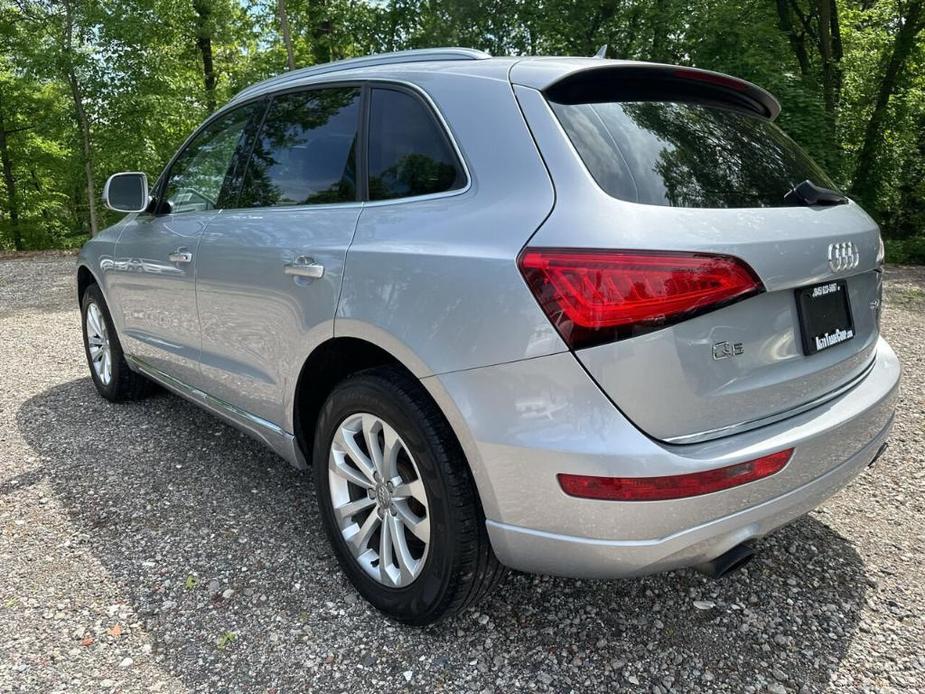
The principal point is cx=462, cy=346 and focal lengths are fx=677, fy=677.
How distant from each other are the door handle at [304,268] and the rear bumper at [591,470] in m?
0.73

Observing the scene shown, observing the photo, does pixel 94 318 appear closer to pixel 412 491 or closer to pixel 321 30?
A: pixel 412 491

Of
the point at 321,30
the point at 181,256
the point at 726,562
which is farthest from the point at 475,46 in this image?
the point at 726,562

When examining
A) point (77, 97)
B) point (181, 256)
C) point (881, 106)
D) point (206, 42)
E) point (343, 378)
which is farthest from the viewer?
point (206, 42)

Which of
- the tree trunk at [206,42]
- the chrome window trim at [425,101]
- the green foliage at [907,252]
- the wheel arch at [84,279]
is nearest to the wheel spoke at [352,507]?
the chrome window trim at [425,101]

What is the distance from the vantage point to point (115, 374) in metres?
4.46

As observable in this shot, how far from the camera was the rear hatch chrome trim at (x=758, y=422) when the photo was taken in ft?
5.65

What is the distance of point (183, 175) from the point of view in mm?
3660

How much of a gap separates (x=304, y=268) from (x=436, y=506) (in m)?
0.98

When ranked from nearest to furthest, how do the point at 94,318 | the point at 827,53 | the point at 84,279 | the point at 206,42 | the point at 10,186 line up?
the point at 94,318
the point at 84,279
the point at 827,53
the point at 206,42
the point at 10,186

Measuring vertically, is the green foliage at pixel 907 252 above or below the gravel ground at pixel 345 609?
below

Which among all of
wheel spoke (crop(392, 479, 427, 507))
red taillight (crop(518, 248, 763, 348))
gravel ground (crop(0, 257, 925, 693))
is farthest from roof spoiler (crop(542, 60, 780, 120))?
gravel ground (crop(0, 257, 925, 693))

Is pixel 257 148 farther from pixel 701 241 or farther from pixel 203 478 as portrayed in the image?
pixel 701 241

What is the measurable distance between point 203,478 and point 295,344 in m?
1.38

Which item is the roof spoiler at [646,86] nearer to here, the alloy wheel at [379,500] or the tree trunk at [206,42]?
the alloy wheel at [379,500]
